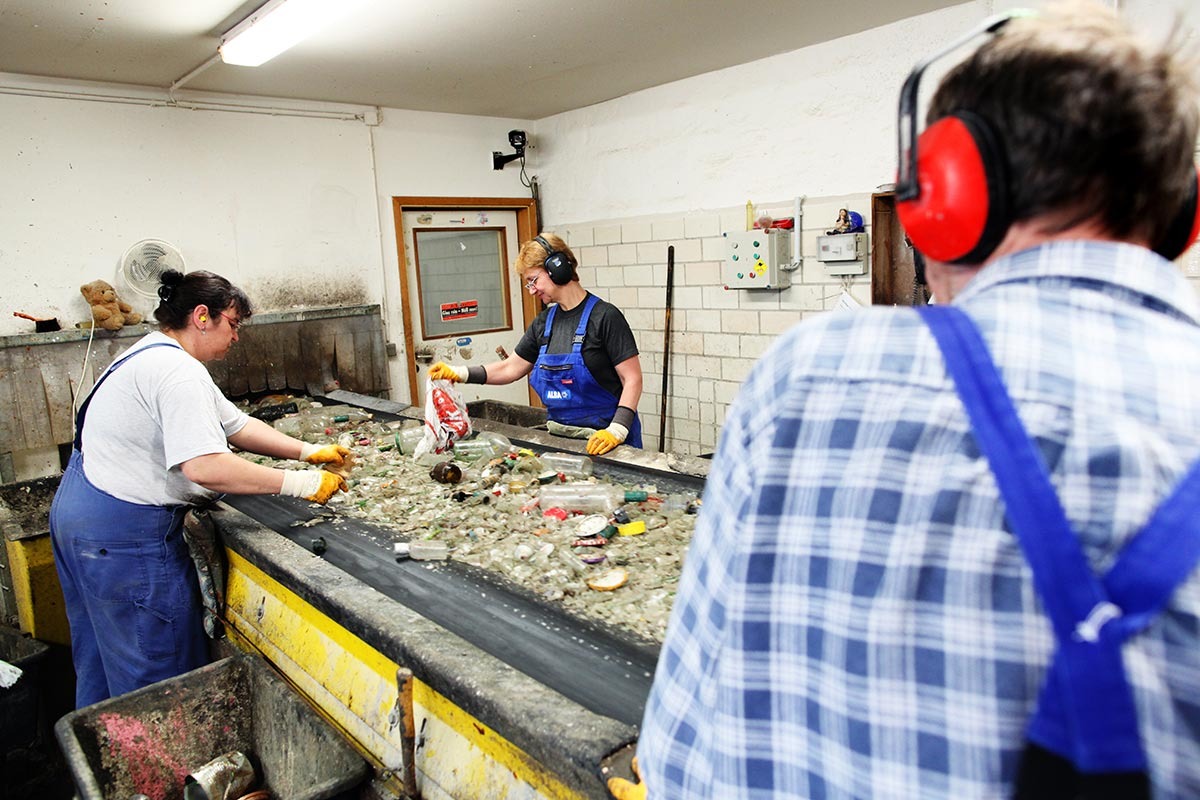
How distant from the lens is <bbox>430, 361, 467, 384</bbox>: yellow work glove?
3933 mm

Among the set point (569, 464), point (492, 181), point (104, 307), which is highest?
point (492, 181)

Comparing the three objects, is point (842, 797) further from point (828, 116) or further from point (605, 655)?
point (828, 116)

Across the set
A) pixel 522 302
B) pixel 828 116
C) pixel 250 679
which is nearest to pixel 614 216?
pixel 522 302

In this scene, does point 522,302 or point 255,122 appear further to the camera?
point 522,302

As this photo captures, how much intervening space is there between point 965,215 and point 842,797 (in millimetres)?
589

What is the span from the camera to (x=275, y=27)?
3773 millimetres

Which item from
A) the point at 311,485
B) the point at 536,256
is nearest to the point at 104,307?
the point at 311,485

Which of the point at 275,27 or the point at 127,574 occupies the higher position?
the point at 275,27

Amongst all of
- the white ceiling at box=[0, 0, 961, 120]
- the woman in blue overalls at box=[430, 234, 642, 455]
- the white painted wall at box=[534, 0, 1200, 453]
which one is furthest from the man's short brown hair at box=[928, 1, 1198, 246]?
the white painted wall at box=[534, 0, 1200, 453]

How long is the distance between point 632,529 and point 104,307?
12.9 ft

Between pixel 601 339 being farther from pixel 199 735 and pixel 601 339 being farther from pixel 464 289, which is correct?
pixel 464 289

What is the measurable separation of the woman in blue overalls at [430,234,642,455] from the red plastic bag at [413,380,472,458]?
37 cm

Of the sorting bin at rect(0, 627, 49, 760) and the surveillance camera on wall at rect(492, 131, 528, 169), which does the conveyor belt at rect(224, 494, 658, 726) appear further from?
the surveillance camera on wall at rect(492, 131, 528, 169)

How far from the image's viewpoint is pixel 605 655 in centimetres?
175
